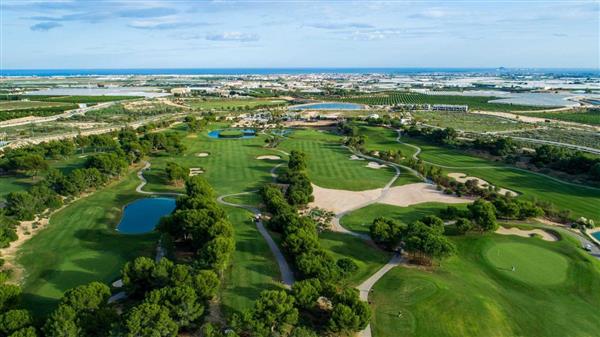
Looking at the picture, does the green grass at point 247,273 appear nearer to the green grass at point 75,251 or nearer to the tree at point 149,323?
the tree at point 149,323

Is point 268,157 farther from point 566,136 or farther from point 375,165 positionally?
point 566,136

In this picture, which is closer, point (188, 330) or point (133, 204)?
point (188, 330)

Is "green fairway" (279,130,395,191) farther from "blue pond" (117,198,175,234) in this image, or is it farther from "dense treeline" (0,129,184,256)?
"dense treeline" (0,129,184,256)

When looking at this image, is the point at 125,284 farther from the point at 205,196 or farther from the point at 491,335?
the point at 491,335

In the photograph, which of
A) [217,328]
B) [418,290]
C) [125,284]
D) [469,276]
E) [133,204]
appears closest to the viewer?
[217,328]

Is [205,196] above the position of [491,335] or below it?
above

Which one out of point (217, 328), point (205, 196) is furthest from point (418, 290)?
point (205, 196)
